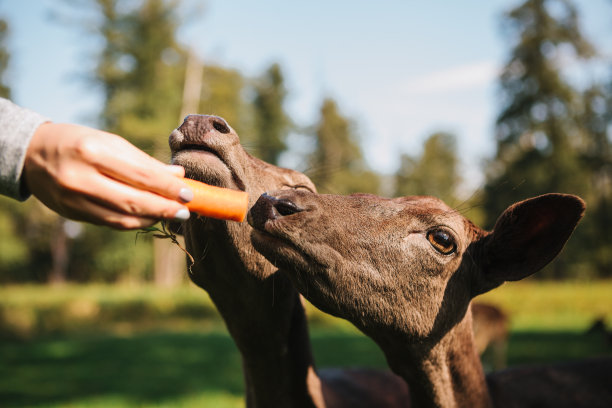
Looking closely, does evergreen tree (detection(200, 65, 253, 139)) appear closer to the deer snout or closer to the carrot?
the deer snout

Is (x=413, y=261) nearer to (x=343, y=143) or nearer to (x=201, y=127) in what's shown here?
(x=201, y=127)

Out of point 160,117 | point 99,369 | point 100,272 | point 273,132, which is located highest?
point 273,132

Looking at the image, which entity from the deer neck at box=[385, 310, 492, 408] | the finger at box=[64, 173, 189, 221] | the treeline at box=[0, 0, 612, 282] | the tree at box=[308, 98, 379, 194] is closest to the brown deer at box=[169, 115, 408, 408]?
the deer neck at box=[385, 310, 492, 408]

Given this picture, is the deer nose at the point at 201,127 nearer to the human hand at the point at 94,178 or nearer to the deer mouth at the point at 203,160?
the deer mouth at the point at 203,160

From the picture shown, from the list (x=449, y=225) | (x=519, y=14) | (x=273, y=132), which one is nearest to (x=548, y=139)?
(x=519, y=14)

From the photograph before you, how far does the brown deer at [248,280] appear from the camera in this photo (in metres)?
2.91

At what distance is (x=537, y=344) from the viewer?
12562 mm

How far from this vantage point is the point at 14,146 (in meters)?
1.90

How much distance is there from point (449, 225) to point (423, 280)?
0.37 m

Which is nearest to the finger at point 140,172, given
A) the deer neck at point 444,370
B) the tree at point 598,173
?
the deer neck at point 444,370

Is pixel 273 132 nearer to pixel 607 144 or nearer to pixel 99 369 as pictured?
pixel 607 144

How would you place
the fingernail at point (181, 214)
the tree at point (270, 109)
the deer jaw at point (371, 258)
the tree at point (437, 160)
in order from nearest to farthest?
1. the fingernail at point (181, 214)
2. the deer jaw at point (371, 258)
3. the tree at point (270, 109)
4. the tree at point (437, 160)


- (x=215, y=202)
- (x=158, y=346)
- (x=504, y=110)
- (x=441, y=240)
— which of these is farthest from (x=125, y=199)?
(x=504, y=110)

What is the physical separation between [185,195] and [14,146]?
2.07ft
